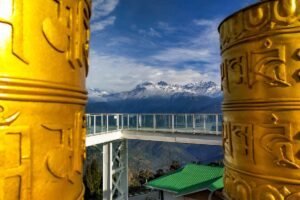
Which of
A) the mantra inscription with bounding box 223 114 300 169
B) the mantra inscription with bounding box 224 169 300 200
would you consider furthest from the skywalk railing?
the mantra inscription with bounding box 223 114 300 169

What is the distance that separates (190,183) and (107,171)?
288 cm

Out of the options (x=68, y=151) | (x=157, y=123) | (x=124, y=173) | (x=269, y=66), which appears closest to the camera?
(x=68, y=151)

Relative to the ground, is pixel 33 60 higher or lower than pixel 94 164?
higher

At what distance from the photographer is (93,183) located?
14031 millimetres

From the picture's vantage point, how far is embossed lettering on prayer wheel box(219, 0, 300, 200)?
226cm

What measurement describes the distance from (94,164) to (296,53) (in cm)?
1350

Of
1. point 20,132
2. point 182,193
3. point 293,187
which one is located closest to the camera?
point 20,132

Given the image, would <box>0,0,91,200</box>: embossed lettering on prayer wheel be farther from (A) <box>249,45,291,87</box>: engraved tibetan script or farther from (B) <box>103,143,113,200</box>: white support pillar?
(B) <box>103,143,113,200</box>: white support pillar

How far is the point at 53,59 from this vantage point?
1239mm

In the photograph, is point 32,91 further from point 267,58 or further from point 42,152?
point 267,58

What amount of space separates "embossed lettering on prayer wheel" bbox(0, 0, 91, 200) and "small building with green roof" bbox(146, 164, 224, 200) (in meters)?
7.72

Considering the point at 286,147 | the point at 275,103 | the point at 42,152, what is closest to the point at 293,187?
the point at 286,147

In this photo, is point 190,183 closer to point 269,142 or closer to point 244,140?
point 244,140

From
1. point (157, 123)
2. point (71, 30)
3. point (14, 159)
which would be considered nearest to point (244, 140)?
point (71, 30)
